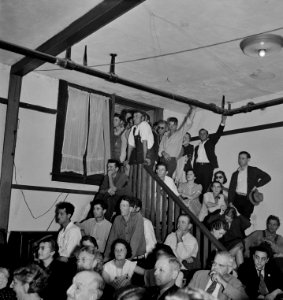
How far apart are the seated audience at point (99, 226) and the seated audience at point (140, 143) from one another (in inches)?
58.1

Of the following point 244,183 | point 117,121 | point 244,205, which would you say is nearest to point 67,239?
point 117,121

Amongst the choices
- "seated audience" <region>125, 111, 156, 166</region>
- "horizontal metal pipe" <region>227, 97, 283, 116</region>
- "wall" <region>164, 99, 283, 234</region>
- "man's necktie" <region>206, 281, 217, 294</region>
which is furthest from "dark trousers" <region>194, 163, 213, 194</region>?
"man's necktie" <region>206, 281, 217, 294</region>

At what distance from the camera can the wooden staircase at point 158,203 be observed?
5398 millimetres

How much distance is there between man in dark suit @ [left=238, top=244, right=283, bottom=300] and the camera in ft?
15.4

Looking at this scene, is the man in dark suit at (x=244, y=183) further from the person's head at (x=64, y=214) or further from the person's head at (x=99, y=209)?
the person's head at (x=64, y=214)

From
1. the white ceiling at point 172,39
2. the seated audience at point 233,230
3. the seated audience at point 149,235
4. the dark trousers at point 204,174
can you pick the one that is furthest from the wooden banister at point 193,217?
the dark trousers at point 204,174

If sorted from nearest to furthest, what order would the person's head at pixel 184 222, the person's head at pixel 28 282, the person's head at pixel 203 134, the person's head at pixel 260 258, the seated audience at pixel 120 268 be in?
1. the person's head at pixel 28 282
2. the seated audience at pixel 120 268
3. the person's head at pixel 260 258
4. the person's head at pixel 184 222
5. the person's head at pixel 203 134

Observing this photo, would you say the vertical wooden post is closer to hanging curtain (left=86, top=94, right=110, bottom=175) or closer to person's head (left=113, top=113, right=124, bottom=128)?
hanging curtain (left=86, top=94, right=110, bottom=175)

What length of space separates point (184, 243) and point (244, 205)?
2.48 metres

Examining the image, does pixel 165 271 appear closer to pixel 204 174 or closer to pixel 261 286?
pixel 261 286

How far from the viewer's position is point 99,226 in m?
5.86

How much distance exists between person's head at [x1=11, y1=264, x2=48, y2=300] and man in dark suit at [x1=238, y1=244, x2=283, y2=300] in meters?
2.48

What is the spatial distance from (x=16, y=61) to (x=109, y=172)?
2442 millimetres

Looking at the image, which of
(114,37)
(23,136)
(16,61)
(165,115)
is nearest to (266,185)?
(165,115)
